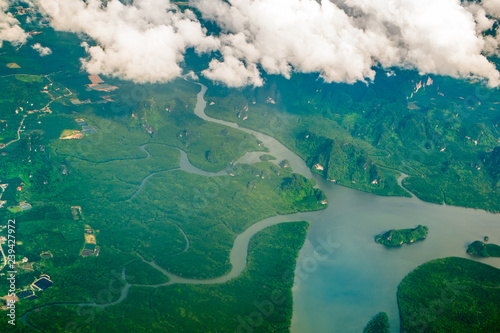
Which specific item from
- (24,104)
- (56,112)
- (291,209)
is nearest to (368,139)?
(291,209)

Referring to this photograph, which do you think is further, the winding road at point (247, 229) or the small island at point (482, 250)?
the small island at point (482, 250)

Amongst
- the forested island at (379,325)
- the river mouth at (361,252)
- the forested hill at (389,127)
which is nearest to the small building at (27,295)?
the river mouth at (361,252)

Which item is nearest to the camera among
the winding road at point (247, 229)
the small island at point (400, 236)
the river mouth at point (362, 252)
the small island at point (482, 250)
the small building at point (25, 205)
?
the river mouth at point (362, 252)

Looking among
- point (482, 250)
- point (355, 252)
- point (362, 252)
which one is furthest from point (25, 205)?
point (482, 250)

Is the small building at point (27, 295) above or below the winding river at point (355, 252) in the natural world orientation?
below

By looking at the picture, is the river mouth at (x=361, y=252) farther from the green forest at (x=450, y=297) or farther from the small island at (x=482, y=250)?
the green forest at (x=450, y=297)

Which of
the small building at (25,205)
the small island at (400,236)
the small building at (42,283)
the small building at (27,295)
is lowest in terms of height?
the small building at (25,205)

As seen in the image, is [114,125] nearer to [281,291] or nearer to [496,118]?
[281,291]
